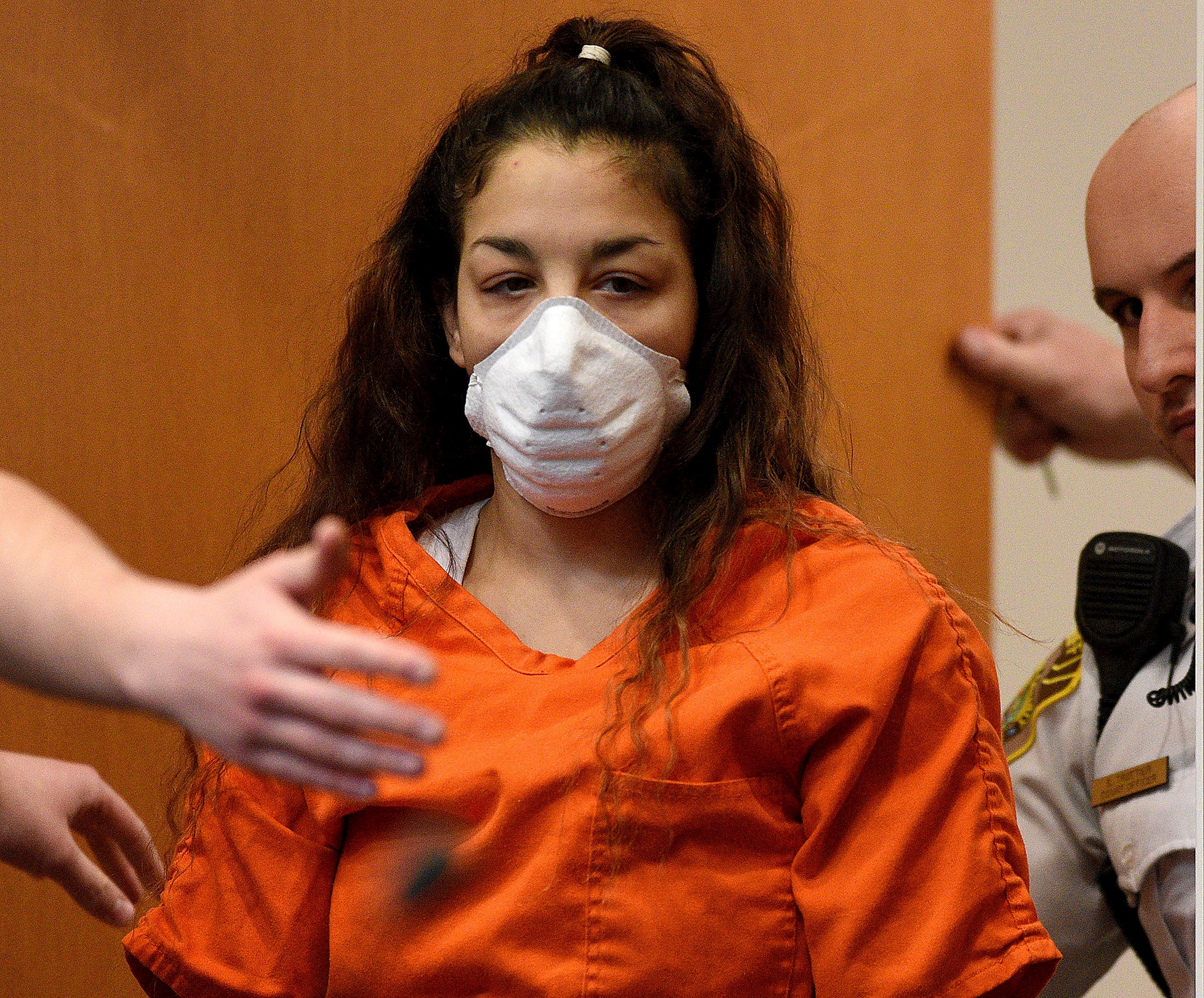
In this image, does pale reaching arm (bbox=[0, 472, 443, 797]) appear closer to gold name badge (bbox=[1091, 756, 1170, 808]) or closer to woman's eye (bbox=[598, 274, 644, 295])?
woman's eye (bbox=[598, 274, 644, 295])

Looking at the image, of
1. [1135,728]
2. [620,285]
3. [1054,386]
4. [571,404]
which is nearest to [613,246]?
[620,285]

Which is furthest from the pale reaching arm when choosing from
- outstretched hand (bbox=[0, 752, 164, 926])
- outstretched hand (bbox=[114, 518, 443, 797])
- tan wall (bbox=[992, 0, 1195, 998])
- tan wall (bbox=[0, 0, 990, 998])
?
tan wall (bbox=[992, 0, 1195, 998])

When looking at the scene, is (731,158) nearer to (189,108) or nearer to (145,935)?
(189,108)

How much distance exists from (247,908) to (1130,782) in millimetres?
816

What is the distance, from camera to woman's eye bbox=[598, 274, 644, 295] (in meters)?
1.14

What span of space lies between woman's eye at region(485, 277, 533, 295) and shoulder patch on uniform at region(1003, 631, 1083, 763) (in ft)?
2.28

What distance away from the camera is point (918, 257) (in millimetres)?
1755

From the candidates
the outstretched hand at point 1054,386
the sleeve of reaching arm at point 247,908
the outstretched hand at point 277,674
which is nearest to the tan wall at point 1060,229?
the outstretched hand at point 1054,386

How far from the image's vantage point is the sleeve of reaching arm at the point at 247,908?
1.10m

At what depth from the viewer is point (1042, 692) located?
1497 mm

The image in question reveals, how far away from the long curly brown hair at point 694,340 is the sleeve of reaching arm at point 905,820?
12 cm

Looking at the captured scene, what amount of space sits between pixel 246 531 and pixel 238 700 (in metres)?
0.86

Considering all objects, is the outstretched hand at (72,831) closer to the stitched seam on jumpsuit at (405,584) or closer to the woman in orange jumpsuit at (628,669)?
the woman in orange jumpsuit at (628,669)

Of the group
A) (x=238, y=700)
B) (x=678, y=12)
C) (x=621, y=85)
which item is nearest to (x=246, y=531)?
(x=621, y=85)
